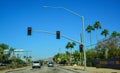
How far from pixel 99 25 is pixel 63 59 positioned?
66.0 m

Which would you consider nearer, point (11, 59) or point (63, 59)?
point (11, 59)

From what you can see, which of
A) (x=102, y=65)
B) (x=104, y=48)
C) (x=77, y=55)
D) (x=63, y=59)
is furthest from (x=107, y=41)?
(x=63, y=59)

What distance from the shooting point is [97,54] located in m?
96.6

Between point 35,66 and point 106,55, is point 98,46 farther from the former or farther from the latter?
point 35,66

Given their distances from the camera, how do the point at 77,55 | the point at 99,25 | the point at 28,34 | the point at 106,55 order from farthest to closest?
the point at 77,55
the point at 99,25
the point at 106,55
the point at 28,34

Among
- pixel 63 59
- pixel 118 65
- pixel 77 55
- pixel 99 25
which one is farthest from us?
pixel 63 59

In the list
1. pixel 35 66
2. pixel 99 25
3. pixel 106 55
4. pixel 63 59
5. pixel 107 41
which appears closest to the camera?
pixel 35 66

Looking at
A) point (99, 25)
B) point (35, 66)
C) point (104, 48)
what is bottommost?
point (35, 66)

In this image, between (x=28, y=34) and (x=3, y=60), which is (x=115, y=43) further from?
(x=3, y=60)

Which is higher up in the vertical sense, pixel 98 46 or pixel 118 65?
pixel 98 46

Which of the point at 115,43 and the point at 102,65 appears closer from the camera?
the point at 102,65

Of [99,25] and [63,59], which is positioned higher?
[99,25]

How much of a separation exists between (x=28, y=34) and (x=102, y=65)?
34.1 meters

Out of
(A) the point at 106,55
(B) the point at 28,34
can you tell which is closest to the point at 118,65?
(B) the point at 28,34
